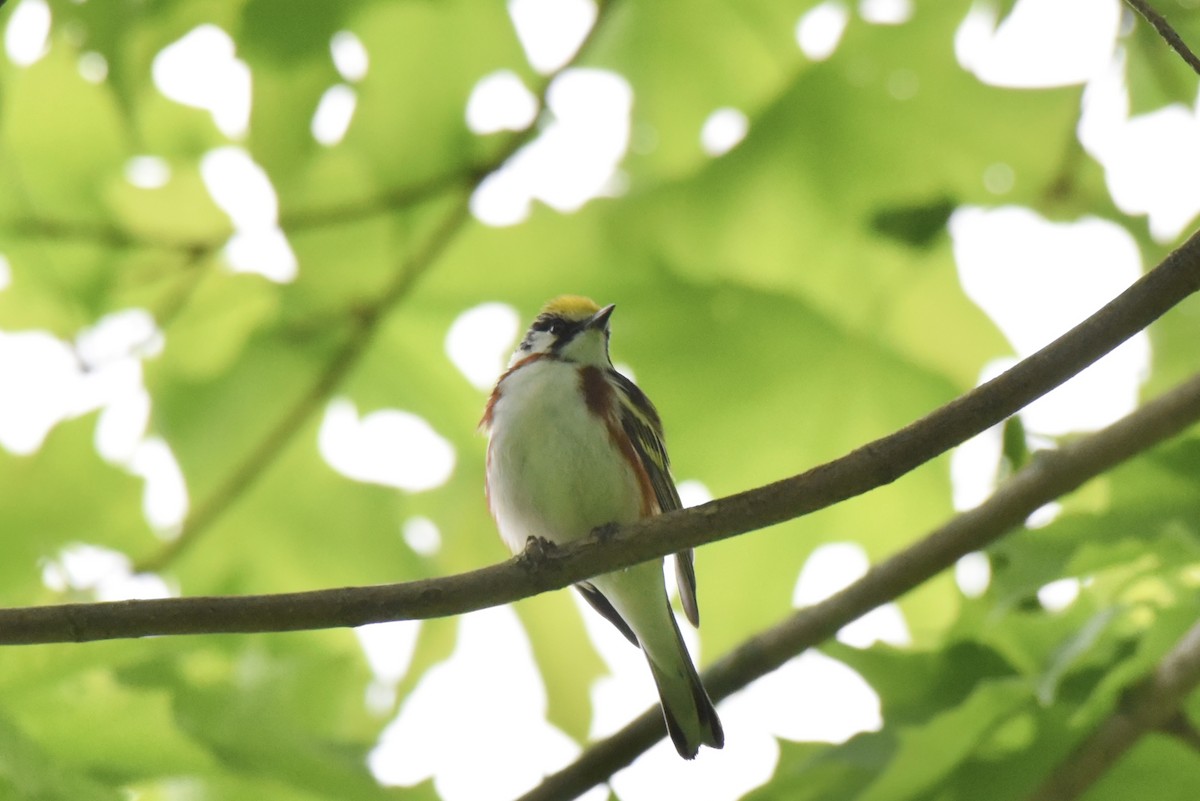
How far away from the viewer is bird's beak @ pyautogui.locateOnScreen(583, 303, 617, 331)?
176 inches

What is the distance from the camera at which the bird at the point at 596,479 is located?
4586 millimetres

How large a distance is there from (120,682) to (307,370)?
1529 millimetres

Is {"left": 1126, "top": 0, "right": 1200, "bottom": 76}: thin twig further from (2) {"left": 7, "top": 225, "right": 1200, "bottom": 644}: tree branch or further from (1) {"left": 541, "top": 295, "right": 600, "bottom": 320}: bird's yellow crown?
(1) {"left": 541, "top": 295, "right": 600, "bottom": 320}: bird's yellow crown

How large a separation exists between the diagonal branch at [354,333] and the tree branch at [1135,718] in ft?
8.28

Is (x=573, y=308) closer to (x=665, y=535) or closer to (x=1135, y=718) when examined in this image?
(x=665, y=535)

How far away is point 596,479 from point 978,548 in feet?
4.95

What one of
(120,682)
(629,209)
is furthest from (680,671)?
(120,682)

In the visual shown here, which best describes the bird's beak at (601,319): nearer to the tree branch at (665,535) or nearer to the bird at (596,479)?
the bird at (596,479)

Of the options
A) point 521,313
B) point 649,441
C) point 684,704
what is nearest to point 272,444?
point 521,313

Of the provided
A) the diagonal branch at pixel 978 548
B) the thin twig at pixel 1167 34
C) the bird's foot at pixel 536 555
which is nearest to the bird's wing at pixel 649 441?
the diagonal branch at pixel 978 548

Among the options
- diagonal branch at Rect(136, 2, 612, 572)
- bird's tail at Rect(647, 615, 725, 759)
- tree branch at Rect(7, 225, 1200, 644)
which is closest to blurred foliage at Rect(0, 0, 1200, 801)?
diagonal branch at Rect(136, 2, 612, 572)

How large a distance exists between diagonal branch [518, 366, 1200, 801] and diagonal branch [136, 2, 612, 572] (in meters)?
1.80

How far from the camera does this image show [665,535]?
284cm

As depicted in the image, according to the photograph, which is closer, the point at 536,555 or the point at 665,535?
the point at 665,535
